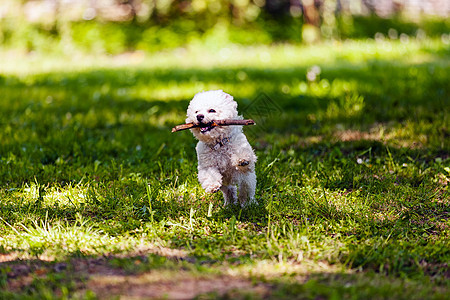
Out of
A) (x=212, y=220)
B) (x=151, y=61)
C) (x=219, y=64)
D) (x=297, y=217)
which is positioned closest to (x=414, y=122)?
(x=297, y=217)

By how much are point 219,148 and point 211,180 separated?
0.25 m

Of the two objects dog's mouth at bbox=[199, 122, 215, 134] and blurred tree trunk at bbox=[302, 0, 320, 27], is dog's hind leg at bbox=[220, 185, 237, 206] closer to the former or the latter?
dog's mouth at bbox=[199, 122, 215, 134]

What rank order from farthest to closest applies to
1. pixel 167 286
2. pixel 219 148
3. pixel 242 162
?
1. pixel 219 148
2. pixel 242 162
3. pixel 167 286

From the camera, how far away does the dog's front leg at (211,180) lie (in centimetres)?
314

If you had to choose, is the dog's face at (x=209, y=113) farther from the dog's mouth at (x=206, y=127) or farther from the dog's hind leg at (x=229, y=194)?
the dog's hind leg at (x=229, y=194)

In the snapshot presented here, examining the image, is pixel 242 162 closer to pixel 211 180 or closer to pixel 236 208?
pixel 211 180

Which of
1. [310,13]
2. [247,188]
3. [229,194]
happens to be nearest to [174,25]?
[310,13]

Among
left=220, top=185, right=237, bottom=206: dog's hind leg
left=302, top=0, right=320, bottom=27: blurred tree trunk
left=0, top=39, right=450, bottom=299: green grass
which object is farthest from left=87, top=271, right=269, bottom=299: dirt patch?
left=302, top=0, right=320, bottom=27: blurred tree trunk

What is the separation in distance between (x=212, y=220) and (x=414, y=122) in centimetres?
296

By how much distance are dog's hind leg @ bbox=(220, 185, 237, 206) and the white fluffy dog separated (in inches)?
4.3

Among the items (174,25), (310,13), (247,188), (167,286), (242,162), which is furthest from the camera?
(174,25)

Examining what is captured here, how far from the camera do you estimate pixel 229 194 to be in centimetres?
358

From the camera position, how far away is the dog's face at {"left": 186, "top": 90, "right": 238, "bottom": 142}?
125 inches

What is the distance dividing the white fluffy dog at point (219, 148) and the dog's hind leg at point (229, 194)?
108mm
